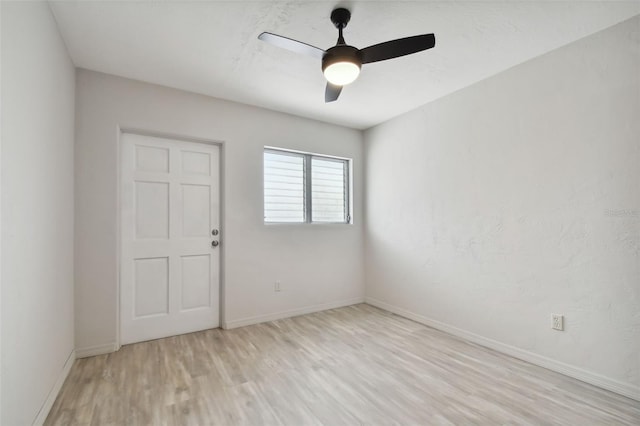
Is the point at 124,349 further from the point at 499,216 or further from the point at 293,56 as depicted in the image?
the point at 499,216

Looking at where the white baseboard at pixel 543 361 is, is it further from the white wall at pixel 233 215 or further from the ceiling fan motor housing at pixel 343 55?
the ceiling fan motor housing at pixel 343 55

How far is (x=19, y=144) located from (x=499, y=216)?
3.49m

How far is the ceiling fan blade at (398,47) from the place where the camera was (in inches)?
69.2

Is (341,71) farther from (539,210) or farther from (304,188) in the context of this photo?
(304,188)

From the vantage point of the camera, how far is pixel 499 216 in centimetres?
280

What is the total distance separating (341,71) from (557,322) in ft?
8.45

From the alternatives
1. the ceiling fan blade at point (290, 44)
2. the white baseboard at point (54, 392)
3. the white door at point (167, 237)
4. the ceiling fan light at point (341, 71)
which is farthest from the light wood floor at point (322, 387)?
the ceiling fan blade at point (290, 44)

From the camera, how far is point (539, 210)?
2514mm

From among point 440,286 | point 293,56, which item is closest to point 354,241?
point 440,286

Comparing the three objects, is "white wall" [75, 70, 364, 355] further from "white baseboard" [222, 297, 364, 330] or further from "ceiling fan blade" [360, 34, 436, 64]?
"ceiling fan blade" [360, 34, 436, 64]

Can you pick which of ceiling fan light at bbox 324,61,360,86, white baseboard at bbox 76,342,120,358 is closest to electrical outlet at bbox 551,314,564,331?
ceiling fan light at bbox 324,61,360,86

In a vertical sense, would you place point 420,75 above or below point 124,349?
above

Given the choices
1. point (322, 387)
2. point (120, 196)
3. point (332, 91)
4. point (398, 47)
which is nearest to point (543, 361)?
point (322, 387)

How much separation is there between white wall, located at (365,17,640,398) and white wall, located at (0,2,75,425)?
3385mm
